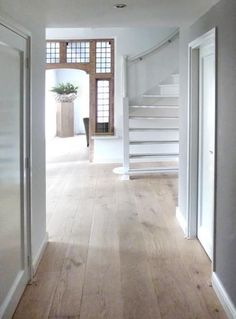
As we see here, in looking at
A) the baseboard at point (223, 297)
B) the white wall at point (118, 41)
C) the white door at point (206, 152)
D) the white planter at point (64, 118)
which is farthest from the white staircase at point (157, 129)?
the white planter at point (64, 118)

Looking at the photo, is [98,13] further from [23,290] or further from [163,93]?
[163,93]

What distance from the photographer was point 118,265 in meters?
3.49

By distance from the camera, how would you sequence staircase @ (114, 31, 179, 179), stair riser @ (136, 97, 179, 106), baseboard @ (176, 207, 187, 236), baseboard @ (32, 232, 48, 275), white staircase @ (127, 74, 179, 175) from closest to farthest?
baseboard @ (32, 232, 48, 275)
baseboard @ (176, 207, 187, 236)
staircase @ (114, 31, 179, 179)
white staircase @ (127, 74, 179, 175)
stair riser @ (136, 97, 179, 106)

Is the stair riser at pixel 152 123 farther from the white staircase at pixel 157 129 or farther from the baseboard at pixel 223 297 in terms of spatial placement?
the baseboard at pixel 223 297

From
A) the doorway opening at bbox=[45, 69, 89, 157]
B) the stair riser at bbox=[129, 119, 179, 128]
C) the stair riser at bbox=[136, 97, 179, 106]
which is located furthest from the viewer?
the doorway opening at bbox=[45, 69, 89, 157]

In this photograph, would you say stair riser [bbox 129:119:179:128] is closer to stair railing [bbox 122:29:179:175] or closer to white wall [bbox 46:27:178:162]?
white wall [bbox 46:27:178:162]

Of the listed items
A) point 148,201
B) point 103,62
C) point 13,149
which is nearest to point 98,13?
point 13,149

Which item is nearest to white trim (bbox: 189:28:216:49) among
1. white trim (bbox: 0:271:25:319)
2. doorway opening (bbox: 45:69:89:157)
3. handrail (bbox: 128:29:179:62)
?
white trim (bbox: 0:271:25:319)

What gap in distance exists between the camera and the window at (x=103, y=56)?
9109mm

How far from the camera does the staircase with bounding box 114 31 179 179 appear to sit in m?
7.61

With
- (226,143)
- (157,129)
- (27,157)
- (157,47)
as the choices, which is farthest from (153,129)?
(226,143)

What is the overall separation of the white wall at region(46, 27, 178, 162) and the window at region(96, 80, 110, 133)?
237mm

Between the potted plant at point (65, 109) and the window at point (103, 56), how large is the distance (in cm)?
638

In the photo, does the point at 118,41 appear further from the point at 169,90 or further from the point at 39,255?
the point at 39,255
